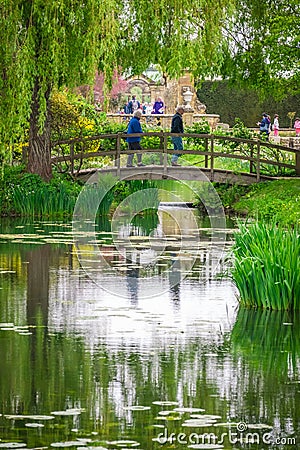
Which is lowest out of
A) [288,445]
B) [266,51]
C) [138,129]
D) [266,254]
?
[288,445]

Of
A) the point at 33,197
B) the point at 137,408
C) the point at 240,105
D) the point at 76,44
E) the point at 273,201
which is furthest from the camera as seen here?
the point at 240,105

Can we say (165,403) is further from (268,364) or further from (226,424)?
(268,364)

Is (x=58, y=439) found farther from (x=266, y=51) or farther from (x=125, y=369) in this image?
(x=266, y=51)

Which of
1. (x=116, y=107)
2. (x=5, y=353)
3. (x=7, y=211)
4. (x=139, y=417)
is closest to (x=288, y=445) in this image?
(x=139, y=417)

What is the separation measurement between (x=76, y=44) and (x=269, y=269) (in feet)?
37.9

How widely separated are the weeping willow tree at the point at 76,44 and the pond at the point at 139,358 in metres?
5.67

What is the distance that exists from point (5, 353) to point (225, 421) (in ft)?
9.10

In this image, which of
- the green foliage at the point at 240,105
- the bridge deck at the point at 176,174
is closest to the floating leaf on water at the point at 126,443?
the bridge deck at the point at 176,174

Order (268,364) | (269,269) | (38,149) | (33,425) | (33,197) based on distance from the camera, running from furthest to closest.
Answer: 1. (38,149)
2. (33,197)
3. (269,269)
4. (268,364)
5. (33,425)

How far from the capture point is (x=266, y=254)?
1251 cm

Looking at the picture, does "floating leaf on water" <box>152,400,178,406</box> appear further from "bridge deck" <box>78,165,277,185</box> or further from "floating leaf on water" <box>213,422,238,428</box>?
"bridge deck" <box>78,165,277,185</box>

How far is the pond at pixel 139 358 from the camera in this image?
7969mm

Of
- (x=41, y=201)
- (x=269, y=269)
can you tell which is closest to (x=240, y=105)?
(x=41, y=201)

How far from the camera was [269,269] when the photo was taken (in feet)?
40.7
